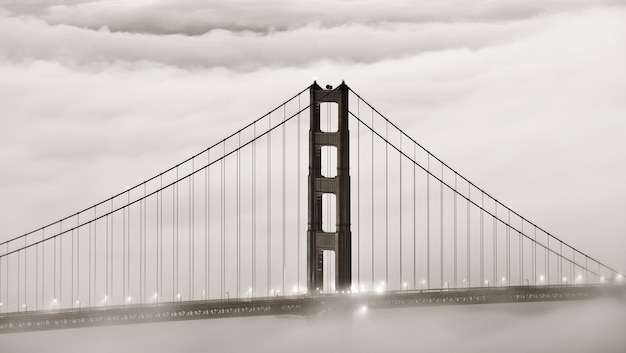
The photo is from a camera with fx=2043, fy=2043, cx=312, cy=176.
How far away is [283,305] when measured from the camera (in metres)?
Result: 79.9

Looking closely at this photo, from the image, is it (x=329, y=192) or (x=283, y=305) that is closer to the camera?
(x=283, y=305)

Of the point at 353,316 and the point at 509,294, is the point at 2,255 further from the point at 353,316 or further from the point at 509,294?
the point at 509,294

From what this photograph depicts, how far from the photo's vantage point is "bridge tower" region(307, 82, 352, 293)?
274 feet

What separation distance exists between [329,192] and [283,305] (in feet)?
21.2

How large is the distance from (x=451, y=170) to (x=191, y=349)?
18394mm

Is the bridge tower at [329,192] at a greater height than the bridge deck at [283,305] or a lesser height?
greater

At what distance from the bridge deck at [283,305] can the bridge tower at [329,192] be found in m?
1.56

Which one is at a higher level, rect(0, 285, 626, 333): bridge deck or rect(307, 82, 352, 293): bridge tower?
rect(307, 82, 352, 293): bridge tower

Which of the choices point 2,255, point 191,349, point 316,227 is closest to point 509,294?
point 316,227

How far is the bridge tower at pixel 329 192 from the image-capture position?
83.4 meters

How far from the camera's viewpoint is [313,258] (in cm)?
8375

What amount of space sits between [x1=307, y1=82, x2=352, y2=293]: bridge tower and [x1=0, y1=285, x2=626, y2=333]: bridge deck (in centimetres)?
156

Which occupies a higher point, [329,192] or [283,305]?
[329,192]

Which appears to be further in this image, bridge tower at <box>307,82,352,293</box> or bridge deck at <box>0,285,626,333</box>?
bridge tower at <box>307,82,352,293</box>
